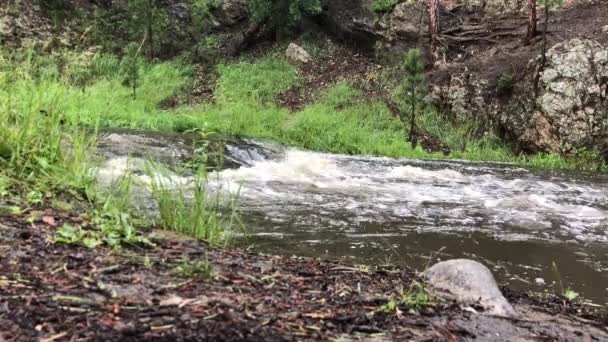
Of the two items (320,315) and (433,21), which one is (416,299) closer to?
(320,315)

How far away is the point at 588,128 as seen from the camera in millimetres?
14922

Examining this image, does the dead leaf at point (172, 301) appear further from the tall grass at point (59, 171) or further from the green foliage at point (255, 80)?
the green foliage at point (255, 80)

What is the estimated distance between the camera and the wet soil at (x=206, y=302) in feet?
6.97

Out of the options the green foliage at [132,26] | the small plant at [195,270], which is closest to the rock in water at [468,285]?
the small plant at [195,270]

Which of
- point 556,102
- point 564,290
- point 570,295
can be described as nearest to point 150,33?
point 556,102

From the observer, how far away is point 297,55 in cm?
2255

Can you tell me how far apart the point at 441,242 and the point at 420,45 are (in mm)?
17127

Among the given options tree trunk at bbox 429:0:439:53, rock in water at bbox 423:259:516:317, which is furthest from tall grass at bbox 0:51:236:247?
tree trunk at bbox 429:0:439:53

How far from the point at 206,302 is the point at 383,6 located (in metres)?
21.7

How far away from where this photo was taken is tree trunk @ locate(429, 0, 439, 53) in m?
20.1

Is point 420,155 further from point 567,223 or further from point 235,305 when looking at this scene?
point 235,305

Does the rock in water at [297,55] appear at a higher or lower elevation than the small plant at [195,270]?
higher

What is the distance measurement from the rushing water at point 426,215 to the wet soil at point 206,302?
1.03 meters

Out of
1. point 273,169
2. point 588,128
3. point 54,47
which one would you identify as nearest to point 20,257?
point 273,169
